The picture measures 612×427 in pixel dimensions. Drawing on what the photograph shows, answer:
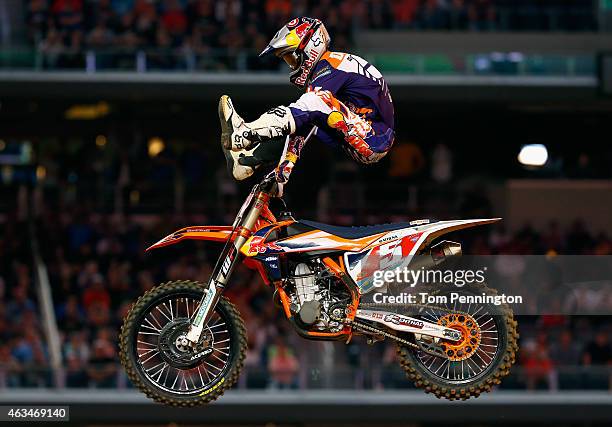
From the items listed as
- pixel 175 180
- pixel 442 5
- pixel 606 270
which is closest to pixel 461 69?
pixel 442 5

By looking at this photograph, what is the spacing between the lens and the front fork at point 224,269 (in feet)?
43.4

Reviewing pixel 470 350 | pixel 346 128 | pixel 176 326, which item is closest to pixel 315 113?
pixel 346 128

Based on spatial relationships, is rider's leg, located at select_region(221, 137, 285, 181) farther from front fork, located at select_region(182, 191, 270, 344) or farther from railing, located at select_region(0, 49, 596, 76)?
railing, located at select_region(0, 49, 596, 76)

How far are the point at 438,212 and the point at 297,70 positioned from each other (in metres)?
19.5

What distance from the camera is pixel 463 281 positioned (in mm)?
13281

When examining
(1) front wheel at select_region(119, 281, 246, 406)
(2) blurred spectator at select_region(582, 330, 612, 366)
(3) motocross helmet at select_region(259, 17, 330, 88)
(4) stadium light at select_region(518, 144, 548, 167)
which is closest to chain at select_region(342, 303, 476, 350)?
(1) front wheel at select_region(119, 281, 246, 406)

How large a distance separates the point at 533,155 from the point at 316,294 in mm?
23292

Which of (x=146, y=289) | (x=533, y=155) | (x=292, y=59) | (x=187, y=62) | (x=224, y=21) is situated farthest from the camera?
(x=533, y=155)

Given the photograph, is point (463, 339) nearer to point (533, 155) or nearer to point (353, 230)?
point (353, 230)

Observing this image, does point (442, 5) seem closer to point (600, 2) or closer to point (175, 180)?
point (600, 2)

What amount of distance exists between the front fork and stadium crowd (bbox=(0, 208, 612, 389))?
13584mm

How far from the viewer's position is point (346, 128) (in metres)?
13.0

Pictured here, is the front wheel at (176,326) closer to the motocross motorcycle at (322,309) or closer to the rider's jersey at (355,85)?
the motocross motorcycle at (322,309)

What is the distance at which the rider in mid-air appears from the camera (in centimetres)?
1291
